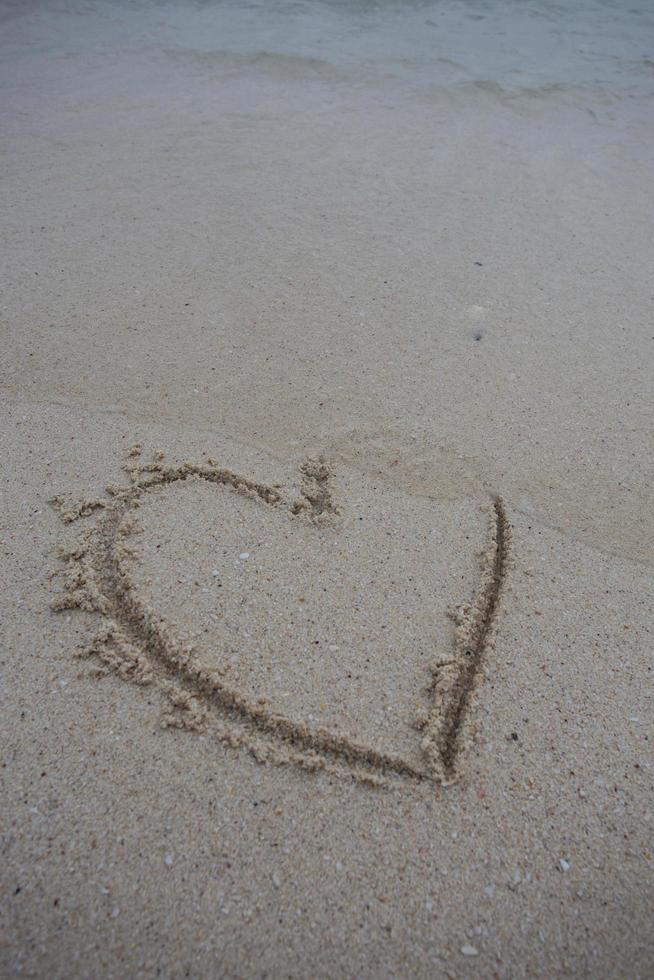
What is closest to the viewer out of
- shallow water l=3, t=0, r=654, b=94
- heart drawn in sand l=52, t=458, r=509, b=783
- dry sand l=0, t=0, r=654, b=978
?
dry sand l=0, t=0, r=654, b=978

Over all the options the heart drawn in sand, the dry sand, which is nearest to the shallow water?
the dry sand

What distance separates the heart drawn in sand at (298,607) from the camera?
4.56 ft

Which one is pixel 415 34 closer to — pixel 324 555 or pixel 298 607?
pixel 324 555

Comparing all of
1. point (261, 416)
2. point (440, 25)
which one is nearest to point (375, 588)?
point (261, 416)

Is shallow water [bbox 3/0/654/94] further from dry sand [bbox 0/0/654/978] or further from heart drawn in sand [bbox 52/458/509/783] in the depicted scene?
heart drawn in sand [bbox 52/458/509/783]

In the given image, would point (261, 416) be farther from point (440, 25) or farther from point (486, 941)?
point (440, 25)

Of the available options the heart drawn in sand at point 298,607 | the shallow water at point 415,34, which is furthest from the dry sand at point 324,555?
the shallow water at point 415,34

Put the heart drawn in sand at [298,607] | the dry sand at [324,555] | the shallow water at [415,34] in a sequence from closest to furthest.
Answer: the dry sand at [324,555] < the heart drawn in sand at [298,607] < the shallow water at [415,34]

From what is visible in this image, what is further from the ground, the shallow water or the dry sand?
the shallow water

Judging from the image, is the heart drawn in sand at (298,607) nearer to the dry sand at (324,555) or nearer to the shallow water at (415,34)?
the dry sand at (324,555)

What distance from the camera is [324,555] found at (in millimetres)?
1755

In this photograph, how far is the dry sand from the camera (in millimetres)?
1173

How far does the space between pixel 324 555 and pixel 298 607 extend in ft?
0.61

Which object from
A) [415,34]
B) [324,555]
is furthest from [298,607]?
[415,34]
